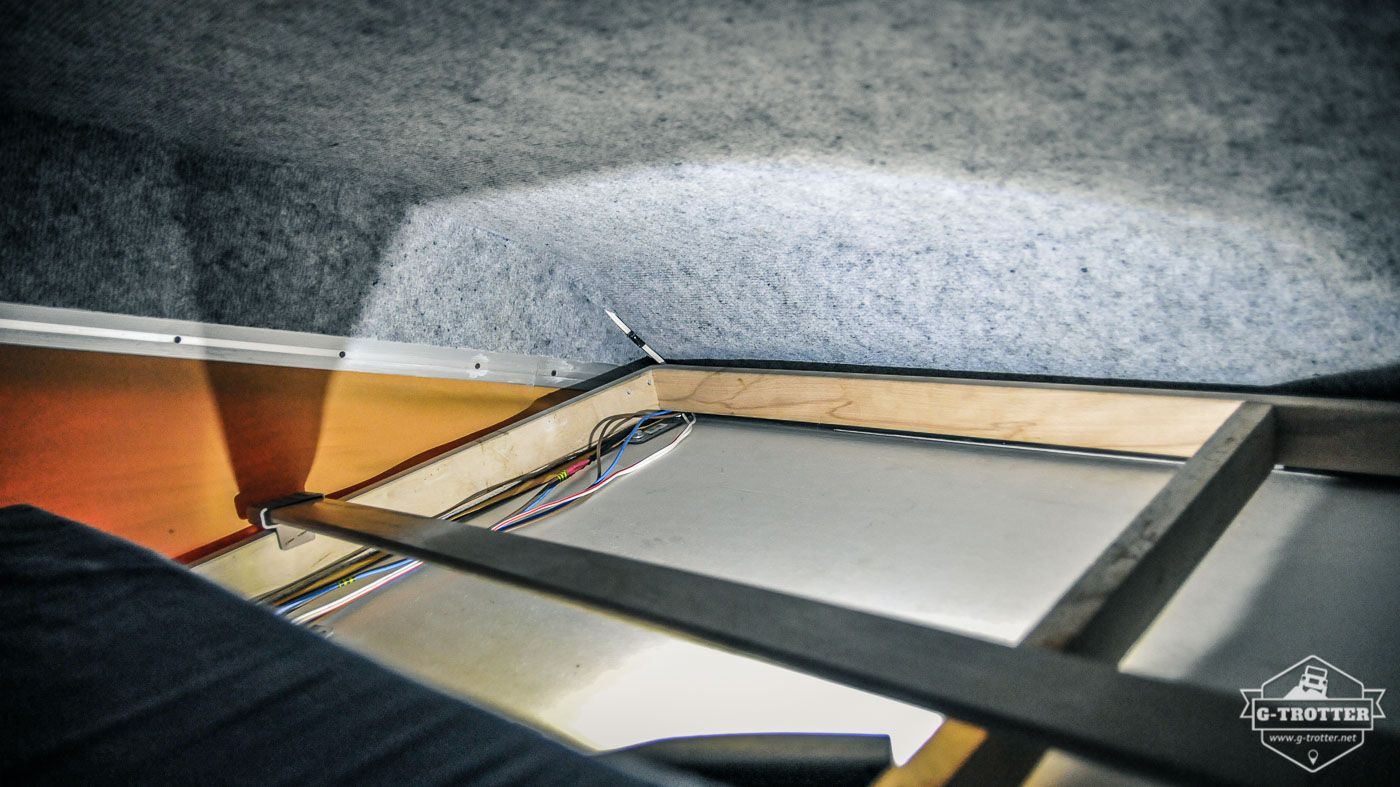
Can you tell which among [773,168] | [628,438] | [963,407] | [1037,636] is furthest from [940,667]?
[628,438]

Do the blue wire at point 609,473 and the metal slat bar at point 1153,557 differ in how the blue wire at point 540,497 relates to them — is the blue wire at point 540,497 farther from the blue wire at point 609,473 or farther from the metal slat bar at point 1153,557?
the metal slat bar at point 1153,557

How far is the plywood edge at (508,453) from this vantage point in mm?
1224

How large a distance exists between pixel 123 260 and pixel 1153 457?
59.3 inches

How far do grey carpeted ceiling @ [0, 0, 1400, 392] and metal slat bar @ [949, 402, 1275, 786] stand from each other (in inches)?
9.0

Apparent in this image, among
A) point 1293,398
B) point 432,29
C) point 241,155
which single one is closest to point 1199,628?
point 1293,398

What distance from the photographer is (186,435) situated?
100 cm

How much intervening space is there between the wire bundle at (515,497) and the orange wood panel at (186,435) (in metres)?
0.14

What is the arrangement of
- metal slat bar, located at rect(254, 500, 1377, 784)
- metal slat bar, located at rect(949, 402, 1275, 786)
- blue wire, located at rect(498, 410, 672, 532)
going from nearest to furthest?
metal slat bar, located at rect(254, 500, 1377, 784) < metal slat bar, located at rect(949, 402, 1275, 786) < blue wire, located at rect(498, 410, 672, 532)

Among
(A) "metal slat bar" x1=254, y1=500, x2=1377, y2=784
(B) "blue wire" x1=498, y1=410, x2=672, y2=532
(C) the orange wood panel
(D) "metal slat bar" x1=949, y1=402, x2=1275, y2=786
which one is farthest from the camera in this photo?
(B) "blue wire" x1=498, y1=410, x2=672, y2=532

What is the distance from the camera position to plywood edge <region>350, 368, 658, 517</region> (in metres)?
1.22

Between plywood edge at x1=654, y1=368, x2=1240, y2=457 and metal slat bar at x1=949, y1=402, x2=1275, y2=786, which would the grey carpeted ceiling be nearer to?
plywood edge at x1=654, y1=368, x2=1240, y2=457

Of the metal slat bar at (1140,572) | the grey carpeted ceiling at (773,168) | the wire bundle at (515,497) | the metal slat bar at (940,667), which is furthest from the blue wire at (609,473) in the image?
the metal slat bar at (1140,572)

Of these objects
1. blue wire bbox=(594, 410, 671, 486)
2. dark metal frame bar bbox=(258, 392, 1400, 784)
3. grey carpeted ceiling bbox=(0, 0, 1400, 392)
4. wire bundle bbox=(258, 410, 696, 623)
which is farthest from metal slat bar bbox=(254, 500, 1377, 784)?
blue wire bbox=(594, 410, 671, 486)

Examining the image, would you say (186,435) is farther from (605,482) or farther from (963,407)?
(963,407)
